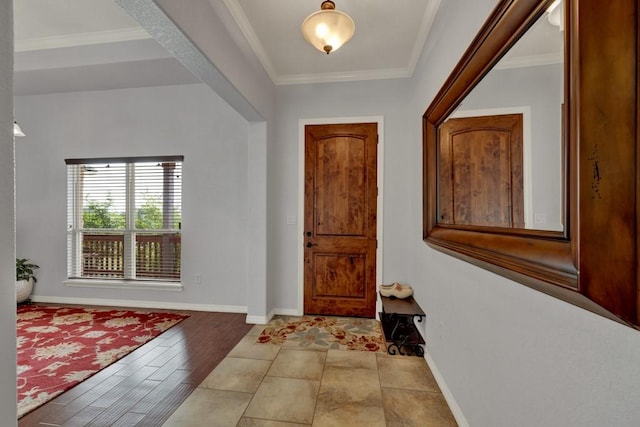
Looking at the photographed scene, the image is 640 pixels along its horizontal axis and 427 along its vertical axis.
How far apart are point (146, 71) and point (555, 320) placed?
13.7 feet

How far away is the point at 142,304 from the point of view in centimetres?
389

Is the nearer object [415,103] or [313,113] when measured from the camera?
[415,103]

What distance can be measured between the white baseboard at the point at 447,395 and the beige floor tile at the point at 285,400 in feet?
2.91

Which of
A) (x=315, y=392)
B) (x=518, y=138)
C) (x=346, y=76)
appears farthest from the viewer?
(x=346, y=76)

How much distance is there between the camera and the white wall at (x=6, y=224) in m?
0.82

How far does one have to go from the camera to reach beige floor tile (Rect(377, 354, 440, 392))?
6.83ft

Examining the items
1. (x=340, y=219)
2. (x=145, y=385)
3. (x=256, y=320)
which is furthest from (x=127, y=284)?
(x=340, y=219)

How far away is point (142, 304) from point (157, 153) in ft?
6.88

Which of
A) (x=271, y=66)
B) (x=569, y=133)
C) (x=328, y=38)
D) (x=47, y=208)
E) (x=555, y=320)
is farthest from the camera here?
(x=47, y=208)

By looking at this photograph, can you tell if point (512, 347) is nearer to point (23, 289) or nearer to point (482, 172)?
point (482, 172)

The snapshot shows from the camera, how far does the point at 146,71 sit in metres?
3.29

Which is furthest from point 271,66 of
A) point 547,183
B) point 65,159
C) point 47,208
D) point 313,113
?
point 47,208

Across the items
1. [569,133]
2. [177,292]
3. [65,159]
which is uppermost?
[65,159]

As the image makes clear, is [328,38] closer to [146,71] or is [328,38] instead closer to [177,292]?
[146,71]
